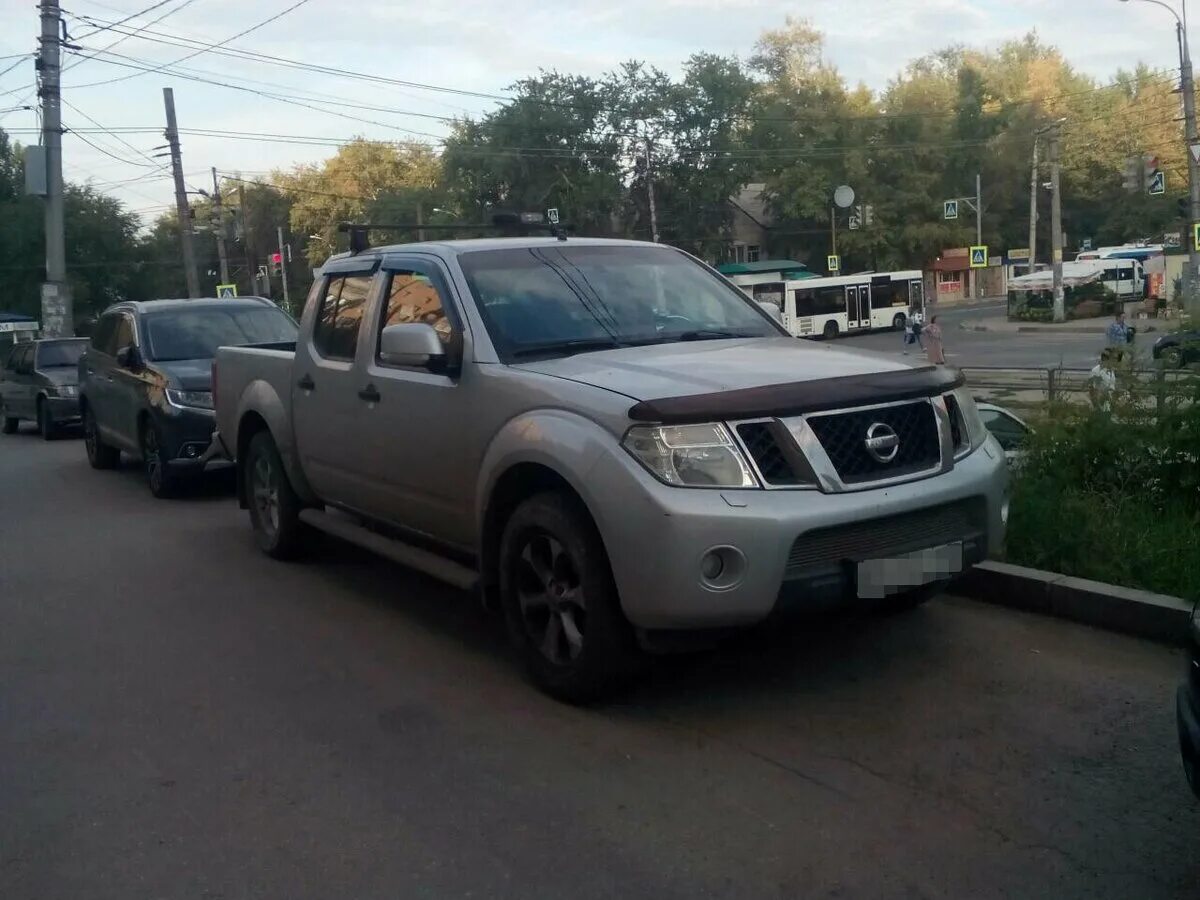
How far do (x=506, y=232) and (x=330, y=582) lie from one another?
8.05 feet

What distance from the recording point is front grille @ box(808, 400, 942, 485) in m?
4.63

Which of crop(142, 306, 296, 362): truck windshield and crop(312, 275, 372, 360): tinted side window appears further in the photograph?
crop(142, 306, 296, 362): truck windshield

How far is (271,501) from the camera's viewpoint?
8000 mm

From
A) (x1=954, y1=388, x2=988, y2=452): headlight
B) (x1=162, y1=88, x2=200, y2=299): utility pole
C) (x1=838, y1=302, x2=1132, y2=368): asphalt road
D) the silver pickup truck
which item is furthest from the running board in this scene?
(x1=162, y1=88, x2=200, y2=299): utility pole

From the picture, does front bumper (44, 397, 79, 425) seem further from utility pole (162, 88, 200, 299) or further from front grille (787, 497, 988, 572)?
front grille (787, 497, 988, 572)

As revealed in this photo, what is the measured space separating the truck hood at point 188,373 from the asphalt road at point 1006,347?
52.6 feet

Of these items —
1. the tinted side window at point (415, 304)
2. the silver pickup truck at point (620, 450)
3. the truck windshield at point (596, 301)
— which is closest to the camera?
the silver pickup truck at point (620, 450)

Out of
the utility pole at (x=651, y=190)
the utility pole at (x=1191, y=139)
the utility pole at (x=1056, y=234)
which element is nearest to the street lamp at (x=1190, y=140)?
the utility pole at (x=1191, y=139)

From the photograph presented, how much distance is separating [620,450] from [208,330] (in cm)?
825

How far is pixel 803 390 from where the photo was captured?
464 cm

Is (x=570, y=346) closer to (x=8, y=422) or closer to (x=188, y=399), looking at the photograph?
(x=188, y=399)

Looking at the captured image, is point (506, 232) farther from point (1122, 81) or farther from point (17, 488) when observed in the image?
point (1122, 81)

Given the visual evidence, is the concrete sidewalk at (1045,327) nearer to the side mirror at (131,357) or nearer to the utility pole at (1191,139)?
the utility pole at (1191,139)

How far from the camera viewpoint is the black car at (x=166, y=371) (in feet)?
35.3
